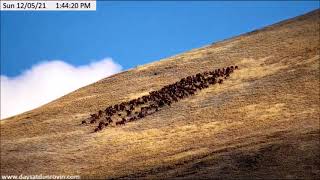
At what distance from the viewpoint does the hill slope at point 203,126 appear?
3384 centimetres

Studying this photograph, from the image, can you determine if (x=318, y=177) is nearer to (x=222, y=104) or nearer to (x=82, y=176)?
(x=82, y=176)

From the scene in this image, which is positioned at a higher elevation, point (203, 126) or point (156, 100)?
point (156, 100)

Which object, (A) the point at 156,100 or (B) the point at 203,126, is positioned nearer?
(B) the point at 203,126

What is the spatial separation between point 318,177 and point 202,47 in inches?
1850

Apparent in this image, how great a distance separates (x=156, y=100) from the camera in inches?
2160

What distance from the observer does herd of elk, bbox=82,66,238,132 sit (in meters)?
51.8

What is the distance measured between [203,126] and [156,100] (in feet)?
35.3

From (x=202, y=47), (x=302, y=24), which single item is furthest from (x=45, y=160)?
(x=302, y=24)

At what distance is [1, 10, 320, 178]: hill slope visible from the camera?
111 ft

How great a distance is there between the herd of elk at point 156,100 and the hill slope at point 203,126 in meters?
1.21

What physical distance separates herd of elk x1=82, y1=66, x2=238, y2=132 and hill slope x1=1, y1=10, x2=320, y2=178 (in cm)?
121

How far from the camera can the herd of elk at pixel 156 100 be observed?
2041 inches

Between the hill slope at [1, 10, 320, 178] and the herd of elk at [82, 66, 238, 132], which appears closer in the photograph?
the hill slope at [1, 10, 320, 178]

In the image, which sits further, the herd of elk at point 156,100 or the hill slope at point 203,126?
the herd of elk at point 156,100
